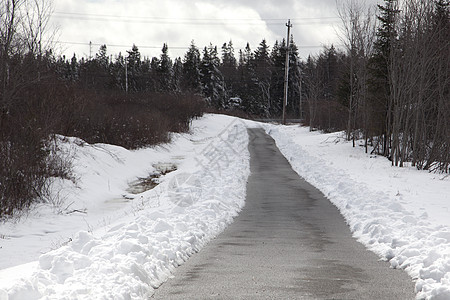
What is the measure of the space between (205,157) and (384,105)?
9928 millimetres

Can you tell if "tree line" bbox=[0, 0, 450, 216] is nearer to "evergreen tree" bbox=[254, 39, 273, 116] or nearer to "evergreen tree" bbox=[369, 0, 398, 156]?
"evergreen tree" bbox=[369, 0, 398, 156]

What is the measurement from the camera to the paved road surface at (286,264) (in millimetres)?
4797

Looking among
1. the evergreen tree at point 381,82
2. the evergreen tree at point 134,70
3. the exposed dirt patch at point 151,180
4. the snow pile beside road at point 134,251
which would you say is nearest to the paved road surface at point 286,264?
the snow pile beside road at point 134,251

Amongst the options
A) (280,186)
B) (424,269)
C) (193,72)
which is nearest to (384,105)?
(280,186)

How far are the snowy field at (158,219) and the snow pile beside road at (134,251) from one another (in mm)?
15

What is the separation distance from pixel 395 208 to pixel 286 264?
4.46 meters

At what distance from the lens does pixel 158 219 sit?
26.0 feet

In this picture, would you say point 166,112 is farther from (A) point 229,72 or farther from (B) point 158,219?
(A) point 229,72

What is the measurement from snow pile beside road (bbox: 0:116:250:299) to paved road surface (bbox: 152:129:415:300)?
0.87 feet

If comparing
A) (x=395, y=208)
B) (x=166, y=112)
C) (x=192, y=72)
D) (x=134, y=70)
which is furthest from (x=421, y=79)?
(x=134, y=70)

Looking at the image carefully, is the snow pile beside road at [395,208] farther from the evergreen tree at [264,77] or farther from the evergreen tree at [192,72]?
the evergreen tree at [264,77]

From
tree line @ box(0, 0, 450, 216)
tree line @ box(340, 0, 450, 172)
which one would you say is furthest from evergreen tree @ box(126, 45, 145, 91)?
tree line @ box(340, 0, 450, 172)

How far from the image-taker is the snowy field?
15.9ft

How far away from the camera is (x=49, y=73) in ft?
57.3
